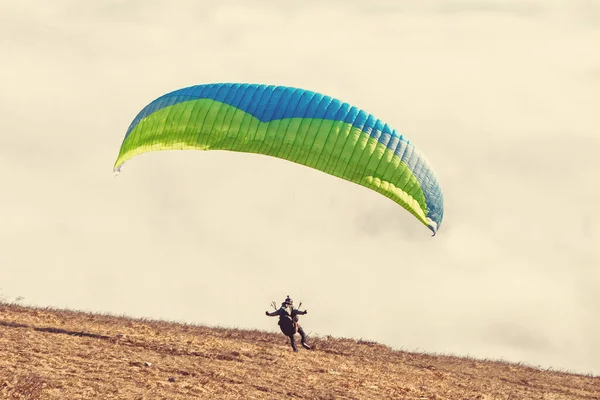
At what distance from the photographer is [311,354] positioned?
22.8m

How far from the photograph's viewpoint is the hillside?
57.2 feet

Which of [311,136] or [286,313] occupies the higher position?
[311,136]

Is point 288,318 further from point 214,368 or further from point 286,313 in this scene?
point 214,368

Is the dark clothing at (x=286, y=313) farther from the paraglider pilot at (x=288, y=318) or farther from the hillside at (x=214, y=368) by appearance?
the hillside at (x=214, y=368)

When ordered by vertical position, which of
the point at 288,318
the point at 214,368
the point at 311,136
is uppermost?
the point at 311,136

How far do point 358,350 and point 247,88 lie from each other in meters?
8.71

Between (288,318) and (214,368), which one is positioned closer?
(214,368)

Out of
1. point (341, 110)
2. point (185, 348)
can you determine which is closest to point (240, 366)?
point (185, 348)

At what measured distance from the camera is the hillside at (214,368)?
57.2 feet

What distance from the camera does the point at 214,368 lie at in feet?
63.6

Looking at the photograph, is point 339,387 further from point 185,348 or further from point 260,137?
point 260,137

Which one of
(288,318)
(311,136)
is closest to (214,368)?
(288,318)

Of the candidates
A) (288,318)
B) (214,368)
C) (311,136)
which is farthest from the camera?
(288,318)

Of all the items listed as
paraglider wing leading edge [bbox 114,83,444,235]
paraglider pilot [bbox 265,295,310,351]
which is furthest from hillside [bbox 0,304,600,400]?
paraglider wing leading edge [bbox 114,83,444,235]
